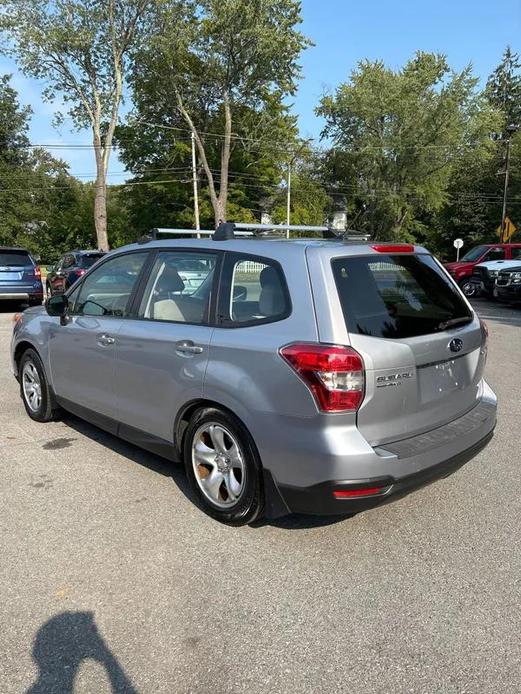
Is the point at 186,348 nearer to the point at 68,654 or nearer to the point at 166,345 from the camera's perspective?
the point at 166,345

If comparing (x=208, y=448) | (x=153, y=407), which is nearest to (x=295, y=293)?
(x=208, y=448)

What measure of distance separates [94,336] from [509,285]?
44.7 feet

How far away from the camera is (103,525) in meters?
3.52

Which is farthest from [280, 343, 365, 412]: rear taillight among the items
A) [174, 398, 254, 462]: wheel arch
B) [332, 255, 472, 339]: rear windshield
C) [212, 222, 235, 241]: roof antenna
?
[212, 222, 235, 241]: roof antenna

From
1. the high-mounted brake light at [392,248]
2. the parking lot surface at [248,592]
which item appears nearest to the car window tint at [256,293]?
the high-mounted brake light at [392,248]

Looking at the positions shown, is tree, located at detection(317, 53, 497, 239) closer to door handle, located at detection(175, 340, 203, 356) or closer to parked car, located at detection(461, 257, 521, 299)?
parked car, located at detection(461, 257, 521, 299)

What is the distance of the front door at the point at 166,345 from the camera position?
3.56 meters

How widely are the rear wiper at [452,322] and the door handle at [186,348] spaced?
4.71 feet

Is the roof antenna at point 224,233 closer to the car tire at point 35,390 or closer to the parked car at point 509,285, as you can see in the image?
the car tire at point 35,390

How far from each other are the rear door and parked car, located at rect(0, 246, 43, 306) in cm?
1288

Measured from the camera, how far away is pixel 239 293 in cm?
352

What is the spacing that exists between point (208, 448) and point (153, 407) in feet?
1.80

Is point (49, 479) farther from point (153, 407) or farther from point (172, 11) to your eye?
point (172, 11)

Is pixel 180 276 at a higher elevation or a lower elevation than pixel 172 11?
lower
